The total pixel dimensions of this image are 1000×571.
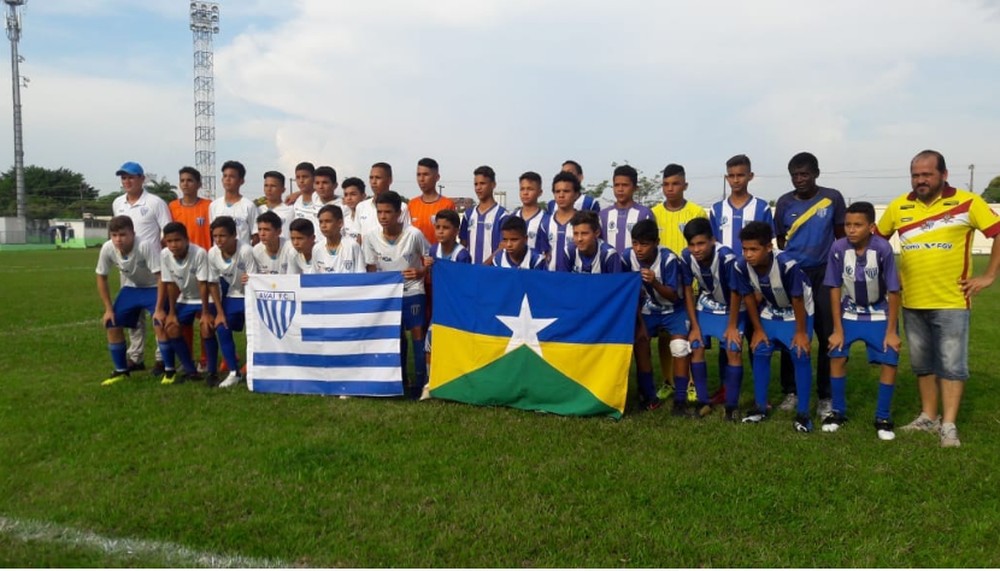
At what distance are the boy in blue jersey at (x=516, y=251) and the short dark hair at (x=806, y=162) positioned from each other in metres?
2.19

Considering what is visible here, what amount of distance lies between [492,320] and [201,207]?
3699 mm

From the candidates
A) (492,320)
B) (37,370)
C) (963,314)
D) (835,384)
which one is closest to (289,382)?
(492,320)

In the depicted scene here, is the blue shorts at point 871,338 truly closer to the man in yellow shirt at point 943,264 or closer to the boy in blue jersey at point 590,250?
the man in yellow shirt at point 943,264

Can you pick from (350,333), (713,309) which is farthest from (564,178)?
(350,333)

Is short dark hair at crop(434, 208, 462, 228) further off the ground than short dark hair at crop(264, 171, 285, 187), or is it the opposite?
short dark hair at crop(264, 171, 285, 187)

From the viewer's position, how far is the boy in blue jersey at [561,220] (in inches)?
236

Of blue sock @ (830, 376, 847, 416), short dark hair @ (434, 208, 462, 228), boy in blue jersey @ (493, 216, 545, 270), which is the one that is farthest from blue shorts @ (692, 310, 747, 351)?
short dark hair @ (434, 208, 462, 228)

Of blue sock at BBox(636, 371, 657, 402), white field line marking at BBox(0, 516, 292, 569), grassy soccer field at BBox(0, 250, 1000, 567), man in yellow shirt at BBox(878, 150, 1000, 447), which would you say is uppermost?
man in yellow shirt at BBox(878, 150, 1000, 447)

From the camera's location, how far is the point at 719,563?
9.94ft

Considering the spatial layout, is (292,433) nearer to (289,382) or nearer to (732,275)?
(289,382)

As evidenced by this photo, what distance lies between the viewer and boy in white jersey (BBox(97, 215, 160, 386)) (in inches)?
255

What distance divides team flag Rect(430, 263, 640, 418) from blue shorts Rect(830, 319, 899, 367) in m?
1.55

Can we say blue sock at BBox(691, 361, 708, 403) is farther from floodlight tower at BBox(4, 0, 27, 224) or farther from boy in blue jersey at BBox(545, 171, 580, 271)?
floodlight tower at BBox(4, 0, 27, 224)

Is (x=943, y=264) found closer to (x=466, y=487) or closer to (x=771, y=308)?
(x=771, y=308)
